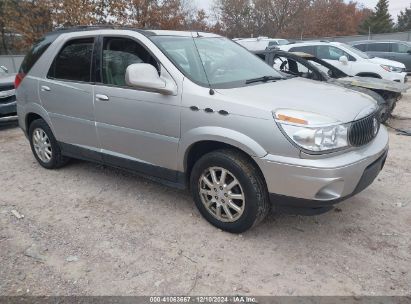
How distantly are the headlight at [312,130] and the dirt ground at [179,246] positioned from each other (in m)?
0.96

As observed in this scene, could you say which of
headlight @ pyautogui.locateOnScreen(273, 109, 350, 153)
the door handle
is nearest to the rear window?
the door handle

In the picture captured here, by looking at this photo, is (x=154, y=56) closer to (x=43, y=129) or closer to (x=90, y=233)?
(x=90, y=233)

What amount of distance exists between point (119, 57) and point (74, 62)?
0.77m

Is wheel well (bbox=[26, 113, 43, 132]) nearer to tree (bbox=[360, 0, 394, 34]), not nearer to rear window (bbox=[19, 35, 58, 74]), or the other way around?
rear window (bbox=[19, 35, 58, 74])

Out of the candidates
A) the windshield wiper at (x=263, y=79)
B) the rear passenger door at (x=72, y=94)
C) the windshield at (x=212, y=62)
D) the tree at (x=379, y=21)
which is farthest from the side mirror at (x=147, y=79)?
the tree at (x=379, y=21)

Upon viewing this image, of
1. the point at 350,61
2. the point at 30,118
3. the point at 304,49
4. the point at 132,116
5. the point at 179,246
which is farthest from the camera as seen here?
the point at 304,49

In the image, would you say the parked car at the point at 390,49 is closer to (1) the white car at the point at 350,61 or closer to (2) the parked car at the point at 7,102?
(1) the white car at the point at 350,61

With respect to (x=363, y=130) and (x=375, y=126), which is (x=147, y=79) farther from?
(x=375, y=126)

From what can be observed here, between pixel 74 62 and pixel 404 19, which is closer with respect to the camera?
pixel 74 62

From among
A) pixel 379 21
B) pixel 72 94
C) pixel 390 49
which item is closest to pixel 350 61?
pixel 390 49

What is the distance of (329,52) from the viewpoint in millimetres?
11867

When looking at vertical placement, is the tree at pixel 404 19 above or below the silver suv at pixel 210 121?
above

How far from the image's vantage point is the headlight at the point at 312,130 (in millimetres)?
2957

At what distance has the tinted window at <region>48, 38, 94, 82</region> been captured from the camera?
4.38 meters
